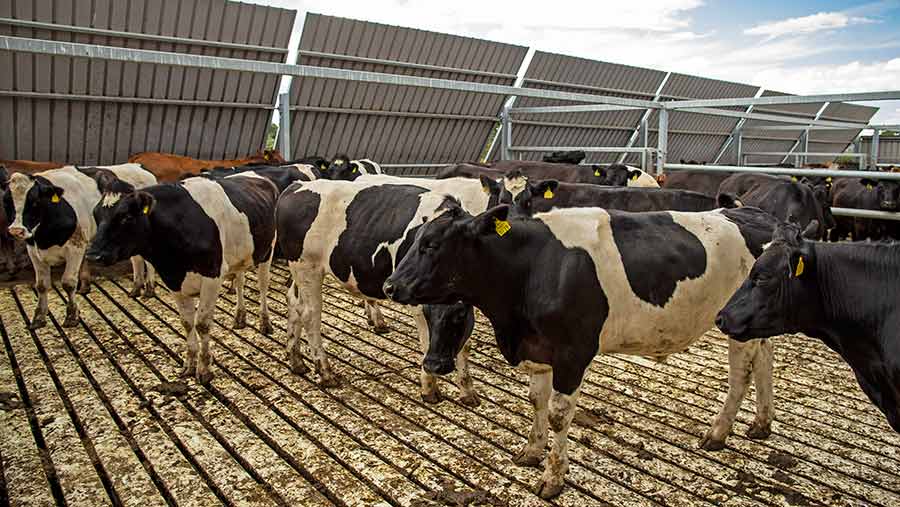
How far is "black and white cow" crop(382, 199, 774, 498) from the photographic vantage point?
12.1 feet

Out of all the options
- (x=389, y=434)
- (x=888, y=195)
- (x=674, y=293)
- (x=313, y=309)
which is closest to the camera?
(x=674, y=293)

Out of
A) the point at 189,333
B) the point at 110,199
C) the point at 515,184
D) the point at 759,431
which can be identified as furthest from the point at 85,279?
the point at 759,431

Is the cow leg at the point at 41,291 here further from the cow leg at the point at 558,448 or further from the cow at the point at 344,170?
the cow leg at the point at 558,448

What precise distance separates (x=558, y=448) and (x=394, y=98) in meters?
12.4

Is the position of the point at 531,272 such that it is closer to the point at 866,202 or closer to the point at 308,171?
the point at 308,171

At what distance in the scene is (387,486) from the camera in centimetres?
379

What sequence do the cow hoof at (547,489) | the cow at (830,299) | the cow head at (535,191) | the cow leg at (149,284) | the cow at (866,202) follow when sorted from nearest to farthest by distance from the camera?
1. the cow at (830,299)
2. the cow hoof at (547,489)
3. the cow head at (535,191)
4. the cow leg at (149,284)
5. the cow at (866,202)

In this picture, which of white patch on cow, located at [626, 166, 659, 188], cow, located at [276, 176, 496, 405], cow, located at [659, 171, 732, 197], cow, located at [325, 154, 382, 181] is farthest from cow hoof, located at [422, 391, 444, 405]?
cow, located at [659, 171, 732, 197]

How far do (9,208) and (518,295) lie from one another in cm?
664

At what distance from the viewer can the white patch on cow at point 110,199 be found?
18.3ft

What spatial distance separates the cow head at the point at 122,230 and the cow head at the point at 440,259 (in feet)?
9.54

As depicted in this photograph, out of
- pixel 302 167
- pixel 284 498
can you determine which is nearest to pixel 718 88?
pixel 302 167

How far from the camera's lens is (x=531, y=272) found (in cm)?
382

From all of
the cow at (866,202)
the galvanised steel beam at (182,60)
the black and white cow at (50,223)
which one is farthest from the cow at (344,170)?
the cow at (866,202)
